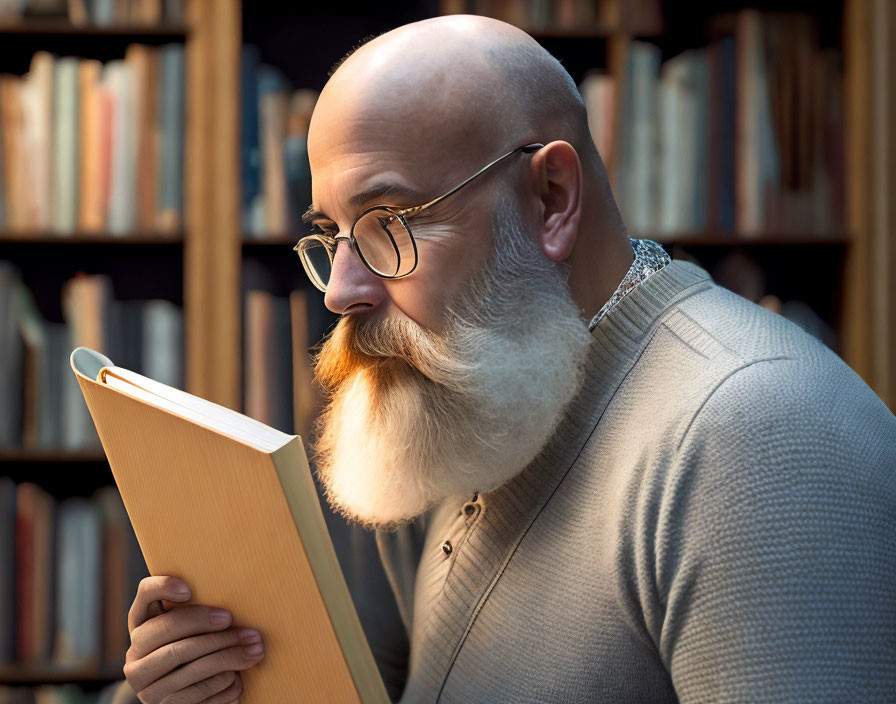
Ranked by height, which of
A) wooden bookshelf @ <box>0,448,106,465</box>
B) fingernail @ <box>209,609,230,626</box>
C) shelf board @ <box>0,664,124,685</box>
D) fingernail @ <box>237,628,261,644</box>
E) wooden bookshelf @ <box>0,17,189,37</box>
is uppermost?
wooden bookshelf @ <box>0,17,189,37</box>

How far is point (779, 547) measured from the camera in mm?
567

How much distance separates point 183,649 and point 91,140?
1.45 m

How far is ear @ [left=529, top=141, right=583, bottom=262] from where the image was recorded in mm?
792

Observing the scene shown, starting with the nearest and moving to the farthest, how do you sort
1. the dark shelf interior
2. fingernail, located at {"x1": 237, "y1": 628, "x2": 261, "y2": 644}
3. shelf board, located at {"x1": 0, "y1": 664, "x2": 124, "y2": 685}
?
fingernail, located at {"x1": 237, "y1": 628, "x2": 261, "y2": 644}
shelf board, located at {"x1": 0, "y1": 664, "x2": 124, "y2": 685}
the dark shelf interior

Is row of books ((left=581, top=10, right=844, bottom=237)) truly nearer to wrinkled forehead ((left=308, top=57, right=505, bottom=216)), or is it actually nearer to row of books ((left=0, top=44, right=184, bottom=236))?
row of books ((left=0, top=44, right=184, bottom=236))

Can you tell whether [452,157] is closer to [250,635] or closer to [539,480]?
[539,480]

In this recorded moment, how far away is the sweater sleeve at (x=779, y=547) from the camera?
0.55 m

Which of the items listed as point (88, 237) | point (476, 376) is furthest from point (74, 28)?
point (476, 376)

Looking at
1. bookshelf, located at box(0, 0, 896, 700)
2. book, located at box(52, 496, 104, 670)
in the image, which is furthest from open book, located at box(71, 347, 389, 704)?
book, located at box(52, 496, 104, 670)

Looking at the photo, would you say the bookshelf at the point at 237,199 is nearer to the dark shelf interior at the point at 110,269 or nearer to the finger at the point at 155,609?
the dark shelf interior at the point at 110,269

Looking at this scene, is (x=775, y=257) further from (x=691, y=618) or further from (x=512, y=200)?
(x=691, y=618)

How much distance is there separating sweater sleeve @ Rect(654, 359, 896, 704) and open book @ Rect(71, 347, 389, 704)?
0.25m

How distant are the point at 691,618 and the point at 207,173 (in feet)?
5.02

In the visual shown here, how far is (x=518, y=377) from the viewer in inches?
31.7
